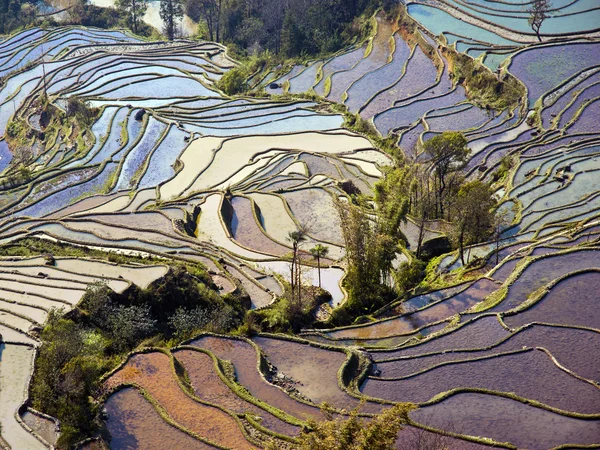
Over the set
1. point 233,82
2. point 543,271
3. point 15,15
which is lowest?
point 543,271

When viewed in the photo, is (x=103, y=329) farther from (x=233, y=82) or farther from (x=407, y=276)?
(x=233, y=82)

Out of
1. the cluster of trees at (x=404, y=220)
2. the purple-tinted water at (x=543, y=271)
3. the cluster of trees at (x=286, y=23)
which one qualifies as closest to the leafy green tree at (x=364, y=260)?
the cluster of trees at (x=404, y=220)

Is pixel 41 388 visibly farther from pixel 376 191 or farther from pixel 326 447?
pixel 376 191

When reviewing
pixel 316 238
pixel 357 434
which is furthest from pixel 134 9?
pixel 357 434

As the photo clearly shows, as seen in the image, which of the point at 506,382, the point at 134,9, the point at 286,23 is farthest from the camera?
the point at 134,9

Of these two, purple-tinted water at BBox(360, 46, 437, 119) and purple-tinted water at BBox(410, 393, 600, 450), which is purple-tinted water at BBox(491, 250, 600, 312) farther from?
purple-tinted water at BBox(360, 46, 437, 119)

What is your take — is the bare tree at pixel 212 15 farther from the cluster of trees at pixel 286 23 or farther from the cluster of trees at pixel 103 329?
the cluster of trees at pixel 103 329

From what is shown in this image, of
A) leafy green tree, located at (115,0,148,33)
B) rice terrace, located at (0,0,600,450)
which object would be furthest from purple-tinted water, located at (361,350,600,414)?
leafy green tree, located at (115,0,148,33)
